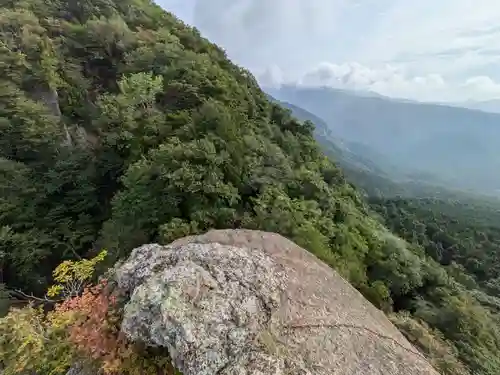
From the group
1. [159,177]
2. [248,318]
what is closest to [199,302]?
[248,318]

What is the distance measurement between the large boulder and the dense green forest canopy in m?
4.90

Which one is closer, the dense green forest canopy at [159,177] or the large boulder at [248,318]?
the large boulder at [248,318]

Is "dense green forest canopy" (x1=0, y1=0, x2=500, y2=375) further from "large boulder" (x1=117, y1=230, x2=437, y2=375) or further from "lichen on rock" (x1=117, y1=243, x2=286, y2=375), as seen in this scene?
"lichen on rock" (x1=117, y1=243, x2=286, y2=375)

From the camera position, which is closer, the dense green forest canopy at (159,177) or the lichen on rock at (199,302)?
the lichen on rock at (199,302)

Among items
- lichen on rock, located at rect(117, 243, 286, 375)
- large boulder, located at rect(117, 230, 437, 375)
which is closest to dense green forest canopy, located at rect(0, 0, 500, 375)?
large boulder, located at rect(117, 230, 437, 375)

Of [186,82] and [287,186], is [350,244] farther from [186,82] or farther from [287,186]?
[186,82]

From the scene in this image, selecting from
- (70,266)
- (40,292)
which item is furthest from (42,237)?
(70,266)

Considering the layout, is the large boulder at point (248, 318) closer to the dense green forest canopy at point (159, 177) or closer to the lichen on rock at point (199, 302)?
the lichen on rock at point (199, 302)

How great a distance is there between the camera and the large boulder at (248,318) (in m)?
7.27

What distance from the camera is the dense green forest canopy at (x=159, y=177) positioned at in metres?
15.8

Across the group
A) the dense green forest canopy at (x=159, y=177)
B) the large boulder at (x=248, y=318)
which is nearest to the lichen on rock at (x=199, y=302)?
the large boulder at (x=248, y=318)

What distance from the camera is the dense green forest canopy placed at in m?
15.8

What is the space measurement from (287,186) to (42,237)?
40.8 feet

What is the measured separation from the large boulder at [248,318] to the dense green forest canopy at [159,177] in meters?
4.90
